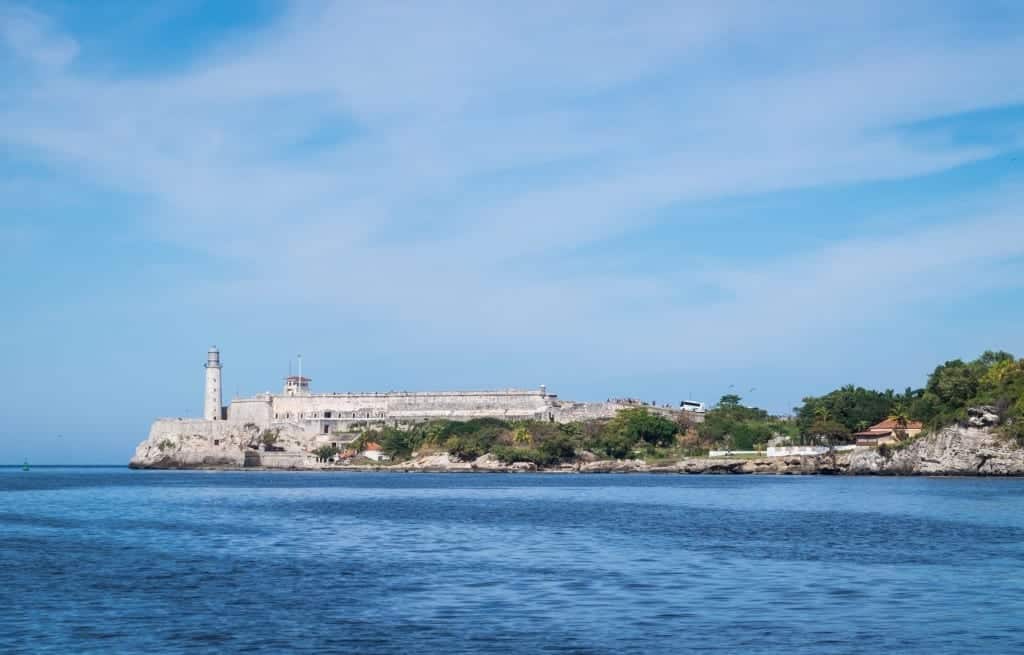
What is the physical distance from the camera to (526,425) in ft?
330

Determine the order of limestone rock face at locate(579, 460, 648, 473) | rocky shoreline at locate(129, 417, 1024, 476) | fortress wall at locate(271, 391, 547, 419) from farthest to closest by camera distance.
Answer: fortress wall at locate(271, 391, 547, 419) → limestone rock face at locate(579, 460, 648, 473) → rocky shoreline at locate(129, 417, 1024, 476)

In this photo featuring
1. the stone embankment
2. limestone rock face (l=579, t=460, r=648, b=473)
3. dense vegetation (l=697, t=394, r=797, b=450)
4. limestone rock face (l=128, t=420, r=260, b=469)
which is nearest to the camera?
the stone embankment

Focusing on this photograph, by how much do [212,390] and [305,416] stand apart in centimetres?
1068

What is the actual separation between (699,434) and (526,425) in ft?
51.1

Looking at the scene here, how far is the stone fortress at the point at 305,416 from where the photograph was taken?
112 meters

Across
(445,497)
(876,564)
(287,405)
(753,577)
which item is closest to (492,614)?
(753,577)

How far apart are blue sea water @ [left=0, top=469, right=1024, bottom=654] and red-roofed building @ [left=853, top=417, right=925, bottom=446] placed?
36506 mm

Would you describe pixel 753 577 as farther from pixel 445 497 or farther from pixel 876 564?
pixel 445 497

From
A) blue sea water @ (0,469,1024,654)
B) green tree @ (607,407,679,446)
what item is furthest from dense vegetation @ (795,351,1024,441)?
blue sea water @ (0,469,1024,654)

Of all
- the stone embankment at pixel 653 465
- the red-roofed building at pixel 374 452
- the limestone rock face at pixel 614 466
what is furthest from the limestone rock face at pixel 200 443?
the limestone rock face at pixel 614 466

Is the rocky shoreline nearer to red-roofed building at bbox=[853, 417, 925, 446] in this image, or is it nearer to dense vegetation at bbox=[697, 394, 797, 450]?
red-roofed building at bbox=[853, 417, 925, 446]

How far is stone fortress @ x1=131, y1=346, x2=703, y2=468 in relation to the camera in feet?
367

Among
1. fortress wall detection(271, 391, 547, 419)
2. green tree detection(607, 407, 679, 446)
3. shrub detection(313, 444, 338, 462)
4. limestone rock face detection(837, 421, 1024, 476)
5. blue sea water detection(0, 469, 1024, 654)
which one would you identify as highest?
fortress wall detection(271, 391, 547, 419)

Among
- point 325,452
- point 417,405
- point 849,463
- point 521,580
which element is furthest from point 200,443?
point 521,580
